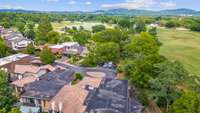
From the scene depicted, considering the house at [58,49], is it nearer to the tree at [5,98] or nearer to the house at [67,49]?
the house at [67,49]

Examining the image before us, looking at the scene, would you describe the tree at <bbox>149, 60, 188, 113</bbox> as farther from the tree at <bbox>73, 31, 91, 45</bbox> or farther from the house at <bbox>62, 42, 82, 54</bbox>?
the tree at <bbox>73, 31, 91, 45</bbox>

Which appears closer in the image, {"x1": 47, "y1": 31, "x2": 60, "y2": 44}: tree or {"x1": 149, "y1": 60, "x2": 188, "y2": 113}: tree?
{"x1": 149, "y1": 60, "x2": 188, "y2": 113}: tree

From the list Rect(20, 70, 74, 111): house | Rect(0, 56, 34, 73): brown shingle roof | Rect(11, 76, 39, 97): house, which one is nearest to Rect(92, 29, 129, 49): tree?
Rect(0, 56, 34, 73): brown shingle roof

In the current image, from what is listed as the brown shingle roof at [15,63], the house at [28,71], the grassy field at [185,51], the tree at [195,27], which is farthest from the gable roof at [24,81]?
the tree at [195,27]

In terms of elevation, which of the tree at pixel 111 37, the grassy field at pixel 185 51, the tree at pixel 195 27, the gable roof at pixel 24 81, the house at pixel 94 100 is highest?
the tree at pixel 111 37

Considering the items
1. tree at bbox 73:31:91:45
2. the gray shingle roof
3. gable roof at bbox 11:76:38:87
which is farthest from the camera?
tree at bbox 73:31:91:45

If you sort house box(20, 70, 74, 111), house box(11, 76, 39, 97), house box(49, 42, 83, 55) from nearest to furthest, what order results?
1. house box(20, 70, 74, 111)
2. house box(11, 76, 39, 97)
3. house box(49, 42, 83, 55)

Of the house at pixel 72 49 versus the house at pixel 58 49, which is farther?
the house at pixel 72 49
